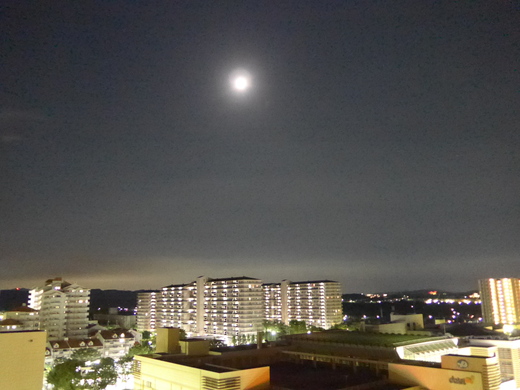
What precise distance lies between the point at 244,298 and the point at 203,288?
2003cm

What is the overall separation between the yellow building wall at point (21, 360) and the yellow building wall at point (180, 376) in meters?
13.1

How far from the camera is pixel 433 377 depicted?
34031 mm

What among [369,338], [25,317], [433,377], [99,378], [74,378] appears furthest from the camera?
[25,317]

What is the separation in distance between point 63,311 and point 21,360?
343 ft

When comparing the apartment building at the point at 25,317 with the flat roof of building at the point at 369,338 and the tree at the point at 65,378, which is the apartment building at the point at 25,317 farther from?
the flat roof of building at the point at 369,338

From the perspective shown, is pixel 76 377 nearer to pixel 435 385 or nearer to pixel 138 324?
pixel 435 385

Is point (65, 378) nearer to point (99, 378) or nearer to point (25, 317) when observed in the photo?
point (99, 378)

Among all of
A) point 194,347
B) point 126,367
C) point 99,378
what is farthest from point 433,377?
point 126,367

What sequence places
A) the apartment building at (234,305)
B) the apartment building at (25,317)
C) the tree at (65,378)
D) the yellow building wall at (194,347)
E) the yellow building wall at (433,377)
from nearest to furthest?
the yellow building wall at (433,377)
the yellow building wall at (194,347)
the tree at (65,378)
the apartment building at (25,317)
the apartment building at (234,305)

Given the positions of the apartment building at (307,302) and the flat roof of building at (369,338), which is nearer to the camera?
the flat roof of building at (369,338)

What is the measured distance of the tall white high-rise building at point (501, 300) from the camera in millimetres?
131000

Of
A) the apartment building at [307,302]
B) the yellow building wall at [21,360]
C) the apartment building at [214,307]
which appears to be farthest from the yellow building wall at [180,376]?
the apartment building at [307,302]

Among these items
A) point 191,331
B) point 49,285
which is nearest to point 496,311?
point 191,331

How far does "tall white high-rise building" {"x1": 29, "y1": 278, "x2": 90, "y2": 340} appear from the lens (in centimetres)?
11900
